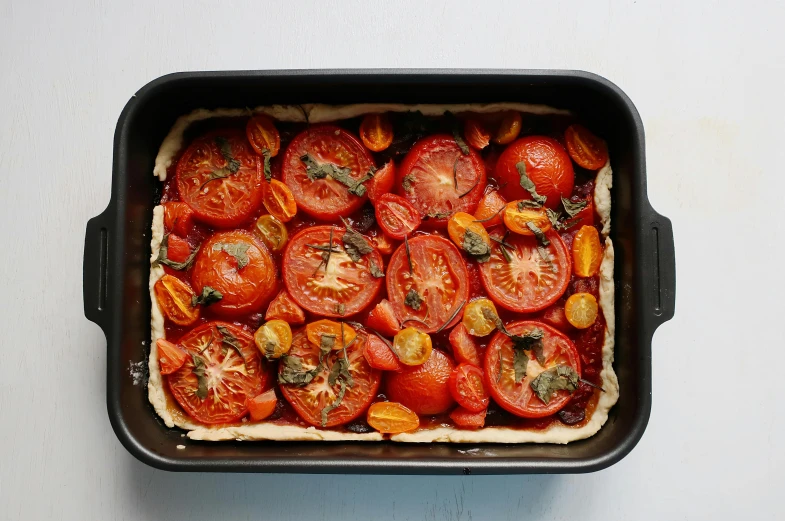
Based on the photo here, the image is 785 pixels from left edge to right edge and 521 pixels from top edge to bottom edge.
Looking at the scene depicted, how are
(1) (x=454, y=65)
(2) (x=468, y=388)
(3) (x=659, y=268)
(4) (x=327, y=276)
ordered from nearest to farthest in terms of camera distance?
(3) (x=659, y=268), (2) (x=468, y=388), (4) (x=327, y=276), (1) (x=454, y=65)

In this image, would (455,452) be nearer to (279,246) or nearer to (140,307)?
(279,246)

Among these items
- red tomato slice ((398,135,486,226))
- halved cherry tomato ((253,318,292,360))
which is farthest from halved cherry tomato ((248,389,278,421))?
red tomato slice ((398,135,486,226))

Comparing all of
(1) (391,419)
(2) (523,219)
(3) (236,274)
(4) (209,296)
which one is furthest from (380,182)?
(1) (391,419)

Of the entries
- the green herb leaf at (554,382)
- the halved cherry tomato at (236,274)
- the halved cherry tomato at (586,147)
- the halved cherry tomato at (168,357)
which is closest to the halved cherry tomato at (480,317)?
the green herb leaf at (554,382)

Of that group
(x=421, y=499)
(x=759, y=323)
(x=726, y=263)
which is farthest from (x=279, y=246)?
(x=759, y=323)

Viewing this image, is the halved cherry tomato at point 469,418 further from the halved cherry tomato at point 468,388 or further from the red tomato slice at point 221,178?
the red tomato slice at point 221,178

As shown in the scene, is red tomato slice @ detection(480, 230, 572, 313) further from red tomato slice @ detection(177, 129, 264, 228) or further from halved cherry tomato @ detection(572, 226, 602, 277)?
red tomato slice @ detection(177, 129, 264, 228)

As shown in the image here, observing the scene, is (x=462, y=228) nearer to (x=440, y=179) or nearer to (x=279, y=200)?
(x=440, y=179)
